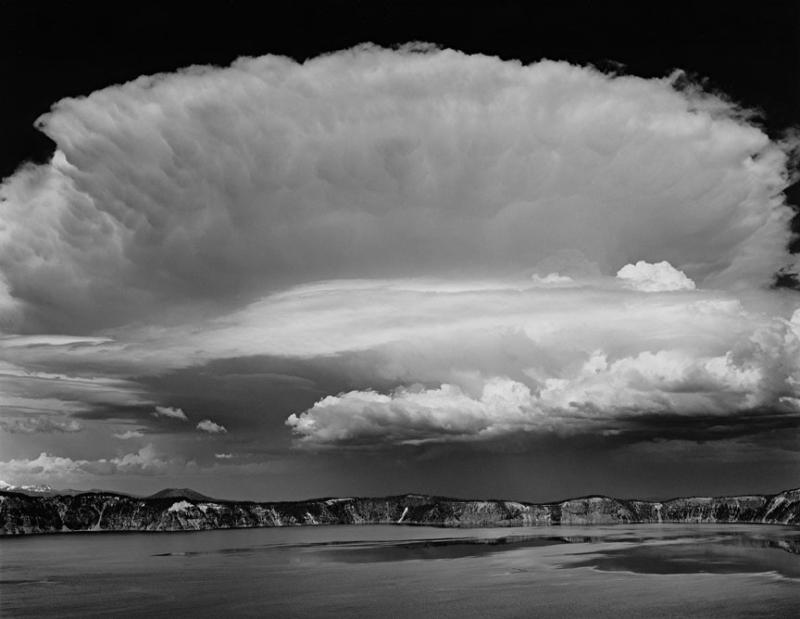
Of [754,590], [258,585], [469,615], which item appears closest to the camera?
[469,615]

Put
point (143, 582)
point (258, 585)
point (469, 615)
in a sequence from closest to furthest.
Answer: point (469, 615)
point (258, 585)
point (143, 582)

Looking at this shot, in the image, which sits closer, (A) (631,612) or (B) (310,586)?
(A) (631,612)

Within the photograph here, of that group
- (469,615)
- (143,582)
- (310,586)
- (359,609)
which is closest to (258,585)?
(310,586)

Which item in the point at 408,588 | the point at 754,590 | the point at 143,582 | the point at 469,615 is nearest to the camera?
the point at 469,615

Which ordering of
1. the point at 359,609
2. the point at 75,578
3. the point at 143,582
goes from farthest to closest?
the point at 75,578 < the point at 143,582 < the point at 359,609

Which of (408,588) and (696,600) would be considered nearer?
(696,600)

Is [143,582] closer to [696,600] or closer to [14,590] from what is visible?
[14,590]

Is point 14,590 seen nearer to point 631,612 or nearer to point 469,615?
point 469,615

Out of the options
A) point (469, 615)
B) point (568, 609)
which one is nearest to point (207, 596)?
point (469, 615)
